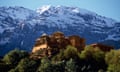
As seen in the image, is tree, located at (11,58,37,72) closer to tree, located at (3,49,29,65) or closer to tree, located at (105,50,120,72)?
tree, located at (3,49,29,65)

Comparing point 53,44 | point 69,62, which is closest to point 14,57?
point 53,44

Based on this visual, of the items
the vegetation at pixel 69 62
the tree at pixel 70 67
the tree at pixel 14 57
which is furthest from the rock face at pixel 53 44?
the tree at pixel 70 67

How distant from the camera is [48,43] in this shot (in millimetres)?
152250

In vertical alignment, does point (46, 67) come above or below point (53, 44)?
above

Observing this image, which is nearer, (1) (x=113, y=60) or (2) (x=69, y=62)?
(2) (x=69, y=62)

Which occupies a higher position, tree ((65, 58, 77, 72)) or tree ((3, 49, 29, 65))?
tree ((65, 58, 77, 72))

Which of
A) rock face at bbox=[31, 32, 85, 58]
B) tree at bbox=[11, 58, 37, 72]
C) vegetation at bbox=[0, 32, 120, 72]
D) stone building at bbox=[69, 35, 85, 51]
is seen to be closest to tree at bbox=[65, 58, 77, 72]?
vegetation at bbox=[0, 32, 120, 72]

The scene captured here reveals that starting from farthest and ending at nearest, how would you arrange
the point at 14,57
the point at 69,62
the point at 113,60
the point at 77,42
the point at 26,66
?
the point at 77,42 → the point at 14,57 → the point at 26,66 → the point at 113,60 → the point at 69,62

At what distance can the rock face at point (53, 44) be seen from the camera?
146m

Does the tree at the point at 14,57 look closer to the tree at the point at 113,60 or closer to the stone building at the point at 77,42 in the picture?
the stone building at the point at 77,42

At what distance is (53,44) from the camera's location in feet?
501

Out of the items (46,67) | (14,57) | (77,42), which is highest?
(46,67)

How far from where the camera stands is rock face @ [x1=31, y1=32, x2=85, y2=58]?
145500 millimetres

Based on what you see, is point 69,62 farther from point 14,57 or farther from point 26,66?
point 14,57
